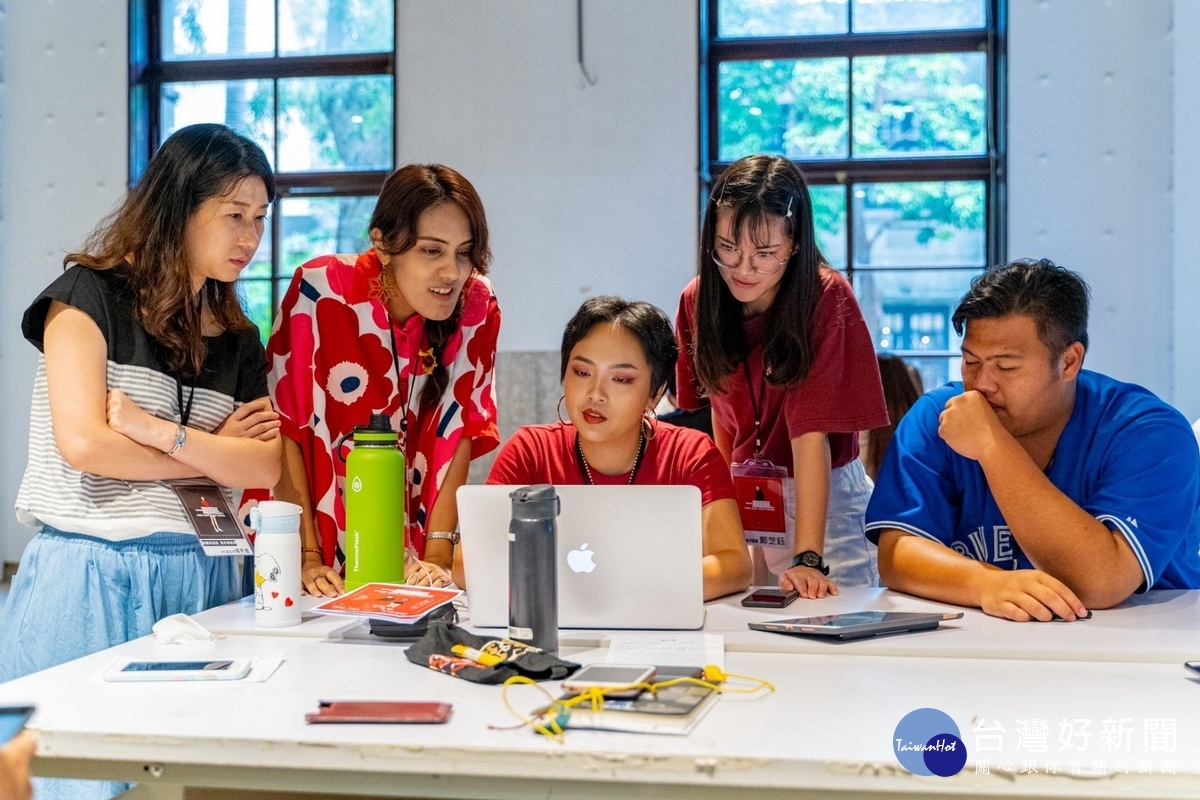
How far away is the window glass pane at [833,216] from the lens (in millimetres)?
4984

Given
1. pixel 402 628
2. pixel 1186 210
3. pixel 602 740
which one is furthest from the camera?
pixel 1186 210

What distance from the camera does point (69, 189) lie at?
5.27m

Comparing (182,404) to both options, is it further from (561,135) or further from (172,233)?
(561,135)

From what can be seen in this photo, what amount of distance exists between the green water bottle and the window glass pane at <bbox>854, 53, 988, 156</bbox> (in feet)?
12.3

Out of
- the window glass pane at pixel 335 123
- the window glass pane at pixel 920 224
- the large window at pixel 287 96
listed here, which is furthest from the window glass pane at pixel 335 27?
the window glass pane at pixel 920 224

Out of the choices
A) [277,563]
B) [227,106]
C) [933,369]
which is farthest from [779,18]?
[277,563]

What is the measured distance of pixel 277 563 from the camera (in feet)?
5.33

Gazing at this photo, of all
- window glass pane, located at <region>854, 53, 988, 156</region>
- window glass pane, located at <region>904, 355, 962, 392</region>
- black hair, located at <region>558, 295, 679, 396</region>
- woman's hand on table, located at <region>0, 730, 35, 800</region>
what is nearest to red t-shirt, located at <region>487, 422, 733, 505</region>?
black hair, located at <region>558, 295, 679, 396</region>

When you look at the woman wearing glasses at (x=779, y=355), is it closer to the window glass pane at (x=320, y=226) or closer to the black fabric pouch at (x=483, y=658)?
the black fabric pouch at (x=483, y=658)

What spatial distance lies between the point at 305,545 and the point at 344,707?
90 cm

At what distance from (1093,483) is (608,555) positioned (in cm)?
91

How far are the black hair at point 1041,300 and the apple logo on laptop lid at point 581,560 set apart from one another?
0.87 metres

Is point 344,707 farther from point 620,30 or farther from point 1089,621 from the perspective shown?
point 620,30

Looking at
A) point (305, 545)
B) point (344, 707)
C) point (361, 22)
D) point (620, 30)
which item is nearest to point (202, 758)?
point (344, 707)
